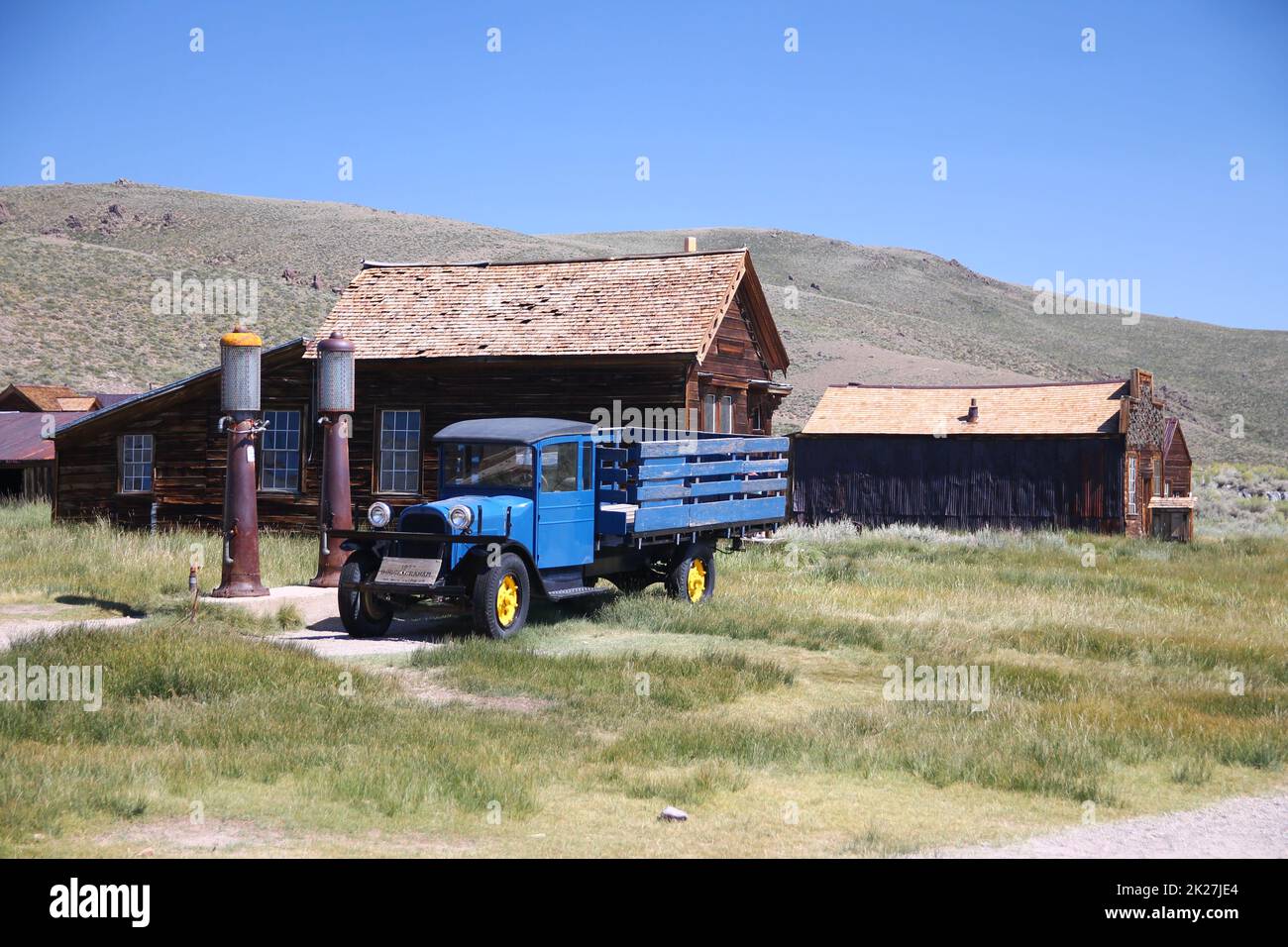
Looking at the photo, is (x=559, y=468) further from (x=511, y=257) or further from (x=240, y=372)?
(x=511, y=257)

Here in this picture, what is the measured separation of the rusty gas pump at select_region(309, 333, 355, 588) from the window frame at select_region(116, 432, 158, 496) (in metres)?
9.38

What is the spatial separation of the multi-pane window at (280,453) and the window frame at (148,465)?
2.29 metres

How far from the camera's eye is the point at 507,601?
1317 centimetres

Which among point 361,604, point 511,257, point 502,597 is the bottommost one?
point 361,604

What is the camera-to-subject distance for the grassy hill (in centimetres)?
5703

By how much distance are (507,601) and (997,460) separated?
19704 millimetres

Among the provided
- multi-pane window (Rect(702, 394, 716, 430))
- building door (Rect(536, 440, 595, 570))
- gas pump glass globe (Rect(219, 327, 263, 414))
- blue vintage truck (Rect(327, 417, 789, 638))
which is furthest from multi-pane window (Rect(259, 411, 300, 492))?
building door (Rect(536, 440, 595, 570))

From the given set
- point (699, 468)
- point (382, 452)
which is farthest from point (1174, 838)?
point (382, 452)

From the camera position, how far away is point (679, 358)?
21.0 m

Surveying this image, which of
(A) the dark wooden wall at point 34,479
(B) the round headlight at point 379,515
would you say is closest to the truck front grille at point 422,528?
(B) the round headlight at point 379,515

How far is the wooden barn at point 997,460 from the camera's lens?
29219 millimetres

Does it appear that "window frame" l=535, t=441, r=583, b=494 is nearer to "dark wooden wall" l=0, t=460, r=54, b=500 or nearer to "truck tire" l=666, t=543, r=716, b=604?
"truck tire" l=666, t=543, r=716, b=604

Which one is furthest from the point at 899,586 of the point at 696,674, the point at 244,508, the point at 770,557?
the point at 244,508
